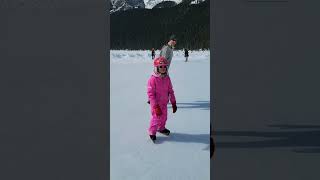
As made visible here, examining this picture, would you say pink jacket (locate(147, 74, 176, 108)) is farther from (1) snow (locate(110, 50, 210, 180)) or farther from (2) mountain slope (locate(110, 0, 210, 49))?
(2) mountain slope (locate(110, 0, 210, 49))

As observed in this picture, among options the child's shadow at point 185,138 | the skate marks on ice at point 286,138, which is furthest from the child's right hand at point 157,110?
the skate marks on ice at point 286,138

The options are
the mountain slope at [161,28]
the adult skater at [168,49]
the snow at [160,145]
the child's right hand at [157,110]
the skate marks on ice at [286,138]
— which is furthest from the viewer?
the mountain slope at [161,28]

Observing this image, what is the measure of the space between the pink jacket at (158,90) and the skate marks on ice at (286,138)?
0.64 meters

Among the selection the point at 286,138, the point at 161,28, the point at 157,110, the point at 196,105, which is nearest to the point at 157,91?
the point at 157,110

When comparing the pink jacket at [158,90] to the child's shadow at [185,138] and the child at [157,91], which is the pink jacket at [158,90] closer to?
the child at [157,91]

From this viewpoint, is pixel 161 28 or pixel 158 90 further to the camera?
pixel 161 28

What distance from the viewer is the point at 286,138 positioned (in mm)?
3727

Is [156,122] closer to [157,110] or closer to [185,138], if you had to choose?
[157,110]

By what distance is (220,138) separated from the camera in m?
3.66

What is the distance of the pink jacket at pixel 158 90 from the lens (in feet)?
12.3

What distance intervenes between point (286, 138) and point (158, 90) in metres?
1.34

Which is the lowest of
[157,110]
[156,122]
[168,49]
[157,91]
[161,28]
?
[156,122]

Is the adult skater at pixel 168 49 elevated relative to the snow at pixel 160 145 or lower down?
elevated

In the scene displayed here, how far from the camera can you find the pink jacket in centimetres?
374
